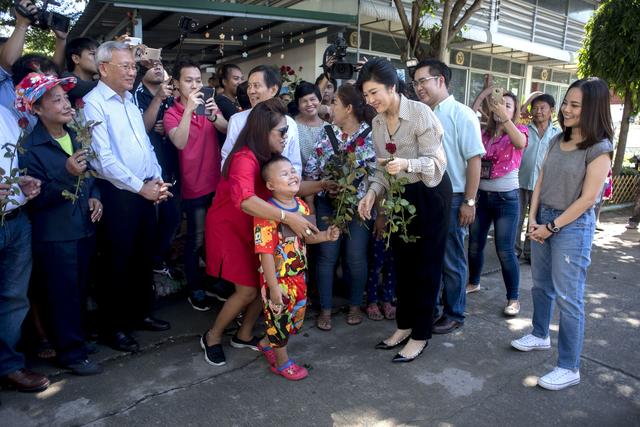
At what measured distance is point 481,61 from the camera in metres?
13.4

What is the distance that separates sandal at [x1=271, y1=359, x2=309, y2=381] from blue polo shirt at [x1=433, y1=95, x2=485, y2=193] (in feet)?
5.49

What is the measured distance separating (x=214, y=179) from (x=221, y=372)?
1.53m

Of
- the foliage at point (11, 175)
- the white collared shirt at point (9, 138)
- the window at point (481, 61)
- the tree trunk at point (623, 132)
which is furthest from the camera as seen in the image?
the window at point (481, 61)

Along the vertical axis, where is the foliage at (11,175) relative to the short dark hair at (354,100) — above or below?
below

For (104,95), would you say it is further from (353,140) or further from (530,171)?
(530,171)

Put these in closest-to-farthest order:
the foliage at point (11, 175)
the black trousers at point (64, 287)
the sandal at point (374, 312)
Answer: the foliage at point (11, 175), the black trousers at point (64, 287), the sandal at point (374, 312)

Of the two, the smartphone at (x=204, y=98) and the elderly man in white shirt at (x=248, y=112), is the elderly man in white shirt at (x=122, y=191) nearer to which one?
the smartphone at (x=204, y=98)

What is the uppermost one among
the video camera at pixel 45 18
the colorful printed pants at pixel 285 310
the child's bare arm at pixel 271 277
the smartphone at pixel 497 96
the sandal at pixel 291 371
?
the video camera at pixel 45 18

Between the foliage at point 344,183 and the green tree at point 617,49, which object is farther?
the green tree at point 617,49

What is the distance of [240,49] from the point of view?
9.82 metres

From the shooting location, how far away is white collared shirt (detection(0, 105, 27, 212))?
2.52 metres

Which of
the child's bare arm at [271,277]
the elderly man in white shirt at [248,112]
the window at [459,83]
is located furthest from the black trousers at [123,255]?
the window at [459,83]

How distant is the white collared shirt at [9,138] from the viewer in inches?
99.3

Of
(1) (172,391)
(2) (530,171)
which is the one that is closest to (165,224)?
(1) (172,391)
